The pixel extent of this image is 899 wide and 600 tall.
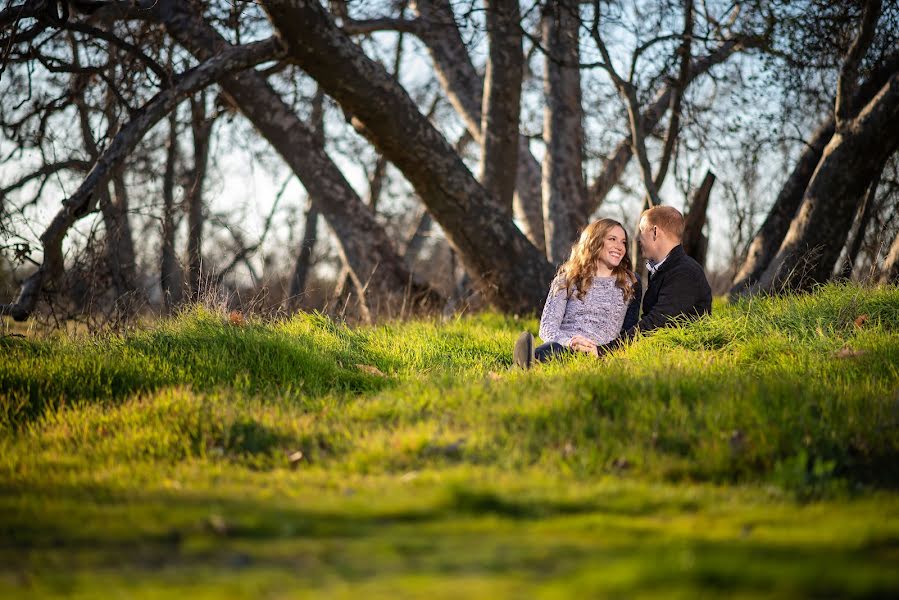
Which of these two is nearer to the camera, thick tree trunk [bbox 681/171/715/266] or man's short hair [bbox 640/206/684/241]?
man's short hair [bbox 640/206/684/241]

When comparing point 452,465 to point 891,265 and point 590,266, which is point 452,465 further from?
point 891,265

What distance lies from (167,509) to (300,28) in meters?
6.22

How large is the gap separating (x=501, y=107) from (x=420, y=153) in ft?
8.43

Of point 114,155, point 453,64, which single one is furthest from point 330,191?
point 453,64

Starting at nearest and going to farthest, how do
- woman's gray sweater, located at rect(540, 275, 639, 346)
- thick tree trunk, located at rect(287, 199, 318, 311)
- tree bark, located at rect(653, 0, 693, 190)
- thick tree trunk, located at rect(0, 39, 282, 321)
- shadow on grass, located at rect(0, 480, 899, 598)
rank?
shadow on grass, located at rect(0, 480, 899, 598) → woman's gray sweater, located at rect(540, 275, 639, 346) → thick tree trunk, located at rect(0, 39, 282, 321) → tree bark, located at rect(653, 0, 693, 190) → thick tree trunk, located at rect(287, 199, 318, 311)

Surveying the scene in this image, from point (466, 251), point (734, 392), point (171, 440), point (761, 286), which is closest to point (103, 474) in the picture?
point (171, 440)

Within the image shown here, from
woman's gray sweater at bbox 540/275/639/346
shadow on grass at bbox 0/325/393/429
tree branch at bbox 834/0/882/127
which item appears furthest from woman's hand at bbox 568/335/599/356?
tree branch at bbox 834/0/882/127

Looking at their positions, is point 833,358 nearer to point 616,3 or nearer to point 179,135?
point 616,3

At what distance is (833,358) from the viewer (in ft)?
18.2

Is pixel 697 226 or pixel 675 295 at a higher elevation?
pixel 697 226

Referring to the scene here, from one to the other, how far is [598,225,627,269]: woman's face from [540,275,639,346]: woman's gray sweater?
188mm

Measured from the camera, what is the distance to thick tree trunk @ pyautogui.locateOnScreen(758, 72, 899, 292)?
9.11m

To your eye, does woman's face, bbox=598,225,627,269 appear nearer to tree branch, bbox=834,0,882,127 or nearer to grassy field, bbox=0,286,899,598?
grassy field, bbox=0,286,899,598

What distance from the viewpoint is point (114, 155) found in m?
7.58
